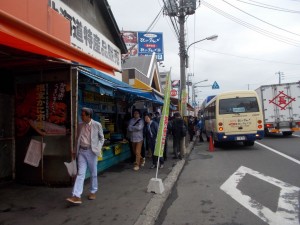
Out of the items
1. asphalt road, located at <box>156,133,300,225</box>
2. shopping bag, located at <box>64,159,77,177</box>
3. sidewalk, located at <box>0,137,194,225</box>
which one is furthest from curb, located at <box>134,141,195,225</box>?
shopping bag, located at <box>64,159,77,177</box>

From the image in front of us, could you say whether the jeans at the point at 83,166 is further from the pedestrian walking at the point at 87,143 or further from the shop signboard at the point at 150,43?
the shop signboard at the point at 150,43

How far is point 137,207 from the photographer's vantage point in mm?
6211

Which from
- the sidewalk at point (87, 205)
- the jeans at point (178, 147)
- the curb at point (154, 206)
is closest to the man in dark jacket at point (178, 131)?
the jeans at point (178, 147)

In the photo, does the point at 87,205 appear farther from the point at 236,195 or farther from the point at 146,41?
the point at 146,41

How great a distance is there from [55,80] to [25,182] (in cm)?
245

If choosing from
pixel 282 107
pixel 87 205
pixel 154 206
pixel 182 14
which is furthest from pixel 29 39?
pixel 282 107

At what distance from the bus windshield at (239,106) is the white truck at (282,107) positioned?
5767mm

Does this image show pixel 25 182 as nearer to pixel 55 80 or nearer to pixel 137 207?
pixel 55 80

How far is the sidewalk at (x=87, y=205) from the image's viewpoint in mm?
5520

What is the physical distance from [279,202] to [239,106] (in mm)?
10184

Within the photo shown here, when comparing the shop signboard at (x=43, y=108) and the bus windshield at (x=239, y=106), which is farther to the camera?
the bus windshield at (x=239, y=106)

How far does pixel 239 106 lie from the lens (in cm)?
1642

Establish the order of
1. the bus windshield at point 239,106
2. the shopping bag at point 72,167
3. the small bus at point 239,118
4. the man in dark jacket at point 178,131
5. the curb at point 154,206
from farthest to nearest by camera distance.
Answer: the bus windshield at point 239,106 → the small bus at point 239,118 → the man in dark jacket at point 178,131 → the shopping bag at point 72,167 → the curb at point 154,206

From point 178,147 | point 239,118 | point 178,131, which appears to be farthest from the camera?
point 239,118
